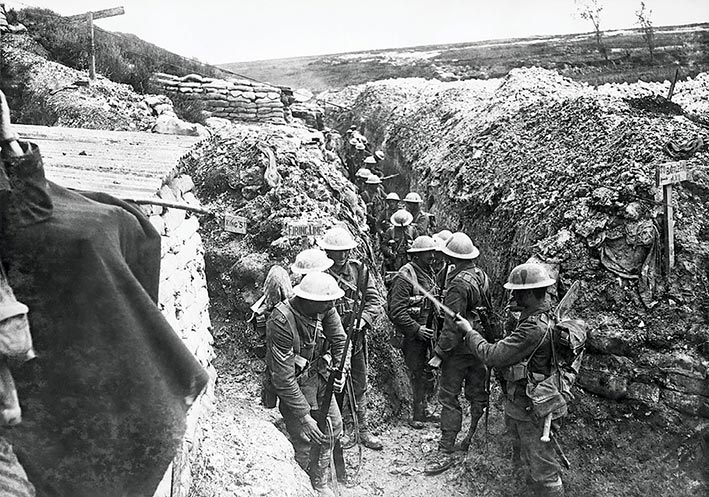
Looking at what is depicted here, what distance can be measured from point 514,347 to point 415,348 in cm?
250

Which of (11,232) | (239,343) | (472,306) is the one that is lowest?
(239,343)

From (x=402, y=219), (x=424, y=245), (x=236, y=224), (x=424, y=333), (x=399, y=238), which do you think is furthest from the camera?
(x=399, y=238)

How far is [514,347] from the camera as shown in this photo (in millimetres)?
5117

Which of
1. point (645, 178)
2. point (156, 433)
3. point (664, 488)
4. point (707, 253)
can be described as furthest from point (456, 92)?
point (156, 433)

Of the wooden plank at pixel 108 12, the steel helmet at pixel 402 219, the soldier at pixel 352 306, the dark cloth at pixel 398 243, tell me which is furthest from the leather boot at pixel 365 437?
the wooden plank at pixel 108 12

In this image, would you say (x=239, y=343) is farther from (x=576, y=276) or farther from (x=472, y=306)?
(x=576, y=276)

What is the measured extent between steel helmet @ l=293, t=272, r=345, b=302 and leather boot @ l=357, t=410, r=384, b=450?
7.70 feet

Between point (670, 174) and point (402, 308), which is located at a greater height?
point (670, 174)

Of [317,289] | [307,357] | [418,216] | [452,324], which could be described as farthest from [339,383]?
[418,216]

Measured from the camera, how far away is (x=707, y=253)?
5742 millimetres

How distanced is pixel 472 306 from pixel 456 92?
11.3 m

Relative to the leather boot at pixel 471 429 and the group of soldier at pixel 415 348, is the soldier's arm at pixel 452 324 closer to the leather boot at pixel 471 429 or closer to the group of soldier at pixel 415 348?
the group of soldier at pixel 415 348

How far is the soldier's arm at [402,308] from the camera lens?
7195 millimetres

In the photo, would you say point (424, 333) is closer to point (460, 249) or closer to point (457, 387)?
point (457, 387)
